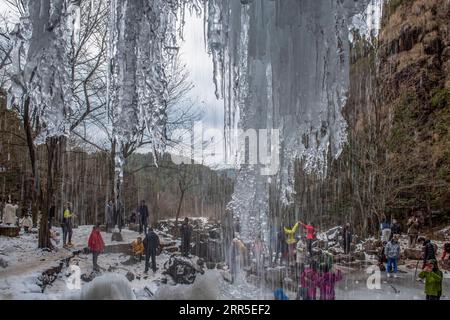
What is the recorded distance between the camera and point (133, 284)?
923 centimetres

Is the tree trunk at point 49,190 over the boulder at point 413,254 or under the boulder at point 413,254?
over

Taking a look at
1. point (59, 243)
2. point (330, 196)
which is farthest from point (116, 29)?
point (330, 196)

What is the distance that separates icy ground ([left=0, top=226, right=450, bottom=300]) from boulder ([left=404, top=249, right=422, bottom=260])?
1.06 metres

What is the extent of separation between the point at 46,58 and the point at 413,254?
12352 millimetres

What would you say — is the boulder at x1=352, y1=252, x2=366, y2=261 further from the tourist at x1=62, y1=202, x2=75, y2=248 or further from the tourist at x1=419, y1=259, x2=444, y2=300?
the tourist at x1=62, y1=202, x2=75, y2=248

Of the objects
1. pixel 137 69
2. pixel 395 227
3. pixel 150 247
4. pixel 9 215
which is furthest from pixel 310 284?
pixel 9 215

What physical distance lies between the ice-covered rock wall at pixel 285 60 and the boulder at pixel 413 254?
8.63 meters

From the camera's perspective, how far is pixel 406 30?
64.3 feet

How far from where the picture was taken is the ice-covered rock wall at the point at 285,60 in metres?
4.65

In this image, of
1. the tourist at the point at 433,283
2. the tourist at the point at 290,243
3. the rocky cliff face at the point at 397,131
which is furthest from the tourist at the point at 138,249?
the rocky cliff face at the point at 397,131

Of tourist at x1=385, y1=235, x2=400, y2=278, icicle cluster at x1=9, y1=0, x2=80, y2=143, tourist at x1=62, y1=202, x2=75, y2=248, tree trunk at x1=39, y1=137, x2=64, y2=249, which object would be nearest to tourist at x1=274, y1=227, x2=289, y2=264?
tourist at x1=385, y1=235, x2=400, y2=278

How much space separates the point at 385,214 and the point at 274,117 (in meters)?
13.3

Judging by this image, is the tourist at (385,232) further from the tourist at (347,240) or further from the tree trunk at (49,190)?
the tree trunk at (49,190)

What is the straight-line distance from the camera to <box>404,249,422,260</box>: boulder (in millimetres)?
12814
